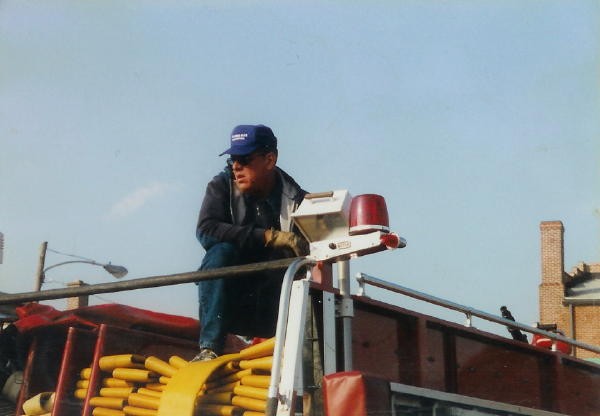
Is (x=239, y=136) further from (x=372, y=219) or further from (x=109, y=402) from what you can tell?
(x=109, y=402)

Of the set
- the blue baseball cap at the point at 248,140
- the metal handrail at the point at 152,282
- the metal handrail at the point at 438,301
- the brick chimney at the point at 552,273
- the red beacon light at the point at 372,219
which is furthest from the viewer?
the brick chimney at the point at 552,273

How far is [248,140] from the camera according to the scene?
4.40 metres

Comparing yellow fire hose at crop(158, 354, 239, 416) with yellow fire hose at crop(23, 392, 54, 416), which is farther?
yellow fire hose at crop(23, 392, 54, 416)

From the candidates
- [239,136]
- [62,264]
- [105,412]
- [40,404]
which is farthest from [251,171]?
[62,264]

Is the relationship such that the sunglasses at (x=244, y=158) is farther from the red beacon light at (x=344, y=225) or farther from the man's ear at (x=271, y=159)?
the red beacon light at (x=344, y=225)

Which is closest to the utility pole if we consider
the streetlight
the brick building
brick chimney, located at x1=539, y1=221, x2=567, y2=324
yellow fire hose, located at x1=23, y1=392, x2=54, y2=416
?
the streetlight

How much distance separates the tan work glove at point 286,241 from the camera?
410cm

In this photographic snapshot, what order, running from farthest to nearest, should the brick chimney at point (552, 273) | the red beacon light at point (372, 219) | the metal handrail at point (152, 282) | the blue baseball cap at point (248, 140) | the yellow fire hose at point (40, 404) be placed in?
1. the brick chimney at point (552, 273)
2. the yellow fire hose at point (40, 404)
3. the blue baseball cap at point (248, 140)
4. the metal handrail at point (152, 282)
5. the red beacon light at point (372, 219)

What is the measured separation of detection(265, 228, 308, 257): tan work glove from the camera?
4102 mm

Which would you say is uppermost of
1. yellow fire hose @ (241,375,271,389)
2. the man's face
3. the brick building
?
the brick building

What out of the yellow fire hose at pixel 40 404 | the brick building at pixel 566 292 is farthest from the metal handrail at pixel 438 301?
the brick building at pixel 566 292

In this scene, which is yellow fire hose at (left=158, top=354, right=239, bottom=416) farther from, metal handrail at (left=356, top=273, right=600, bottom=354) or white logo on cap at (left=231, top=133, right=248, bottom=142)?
white logo on cap at (left=231, top=133, right=248, bottom=142)

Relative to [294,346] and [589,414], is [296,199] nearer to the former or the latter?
[294,346]

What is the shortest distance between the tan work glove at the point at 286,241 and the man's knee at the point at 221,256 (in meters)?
0.18
